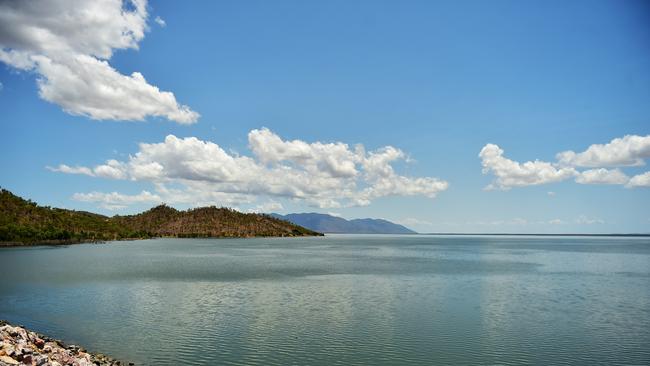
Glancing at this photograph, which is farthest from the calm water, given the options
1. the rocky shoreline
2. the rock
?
the rock

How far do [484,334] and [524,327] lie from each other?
607 centimetres

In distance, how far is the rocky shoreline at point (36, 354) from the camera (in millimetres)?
25288

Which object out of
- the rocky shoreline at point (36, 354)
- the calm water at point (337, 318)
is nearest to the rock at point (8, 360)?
the rocky shoreline at point (36, 354)

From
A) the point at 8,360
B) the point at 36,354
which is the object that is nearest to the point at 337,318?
the point at 36,354

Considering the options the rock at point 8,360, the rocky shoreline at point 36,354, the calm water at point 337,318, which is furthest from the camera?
the calm water at point 337,318

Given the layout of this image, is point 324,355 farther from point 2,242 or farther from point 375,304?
point 2,242

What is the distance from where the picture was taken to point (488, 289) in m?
72.5

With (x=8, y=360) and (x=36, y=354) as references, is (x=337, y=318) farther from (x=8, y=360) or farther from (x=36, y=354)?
(x=8, y=360)

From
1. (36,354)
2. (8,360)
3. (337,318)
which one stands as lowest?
(337,318)

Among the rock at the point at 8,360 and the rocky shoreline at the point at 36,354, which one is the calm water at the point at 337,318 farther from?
the rock at the point at 8,360

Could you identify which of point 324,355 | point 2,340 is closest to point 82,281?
point 2,340

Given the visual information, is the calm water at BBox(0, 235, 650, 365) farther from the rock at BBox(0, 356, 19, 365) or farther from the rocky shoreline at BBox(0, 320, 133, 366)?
the rock at BBox(0, 356, 19, 365)

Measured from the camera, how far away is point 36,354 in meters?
27.1

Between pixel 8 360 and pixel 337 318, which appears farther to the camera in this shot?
pixel 337 318
